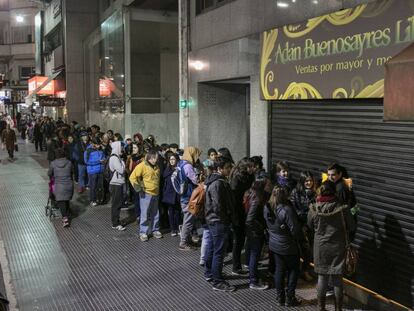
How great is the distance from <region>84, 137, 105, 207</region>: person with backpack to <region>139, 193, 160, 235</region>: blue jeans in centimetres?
319

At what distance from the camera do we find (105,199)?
12375mm

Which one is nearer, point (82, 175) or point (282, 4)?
point (282, 4)

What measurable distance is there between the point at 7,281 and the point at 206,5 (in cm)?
793

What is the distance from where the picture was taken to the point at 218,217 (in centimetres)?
641

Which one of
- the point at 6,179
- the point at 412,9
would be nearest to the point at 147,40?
the point at 6,179

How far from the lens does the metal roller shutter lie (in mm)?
5832

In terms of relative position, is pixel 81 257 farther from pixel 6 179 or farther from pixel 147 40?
pixel 147 40

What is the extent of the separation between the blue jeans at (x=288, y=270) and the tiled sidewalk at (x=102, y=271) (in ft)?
0.86

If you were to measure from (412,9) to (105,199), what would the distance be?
9.13 meters

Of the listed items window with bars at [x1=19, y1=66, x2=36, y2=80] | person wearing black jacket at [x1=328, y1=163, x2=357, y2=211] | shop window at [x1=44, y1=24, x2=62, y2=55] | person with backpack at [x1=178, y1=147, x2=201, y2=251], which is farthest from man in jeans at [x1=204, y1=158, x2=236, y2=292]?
window with bars at [x1=19, y1=66, x2=36, y2=80]

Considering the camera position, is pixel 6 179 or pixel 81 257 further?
pixel 6 179

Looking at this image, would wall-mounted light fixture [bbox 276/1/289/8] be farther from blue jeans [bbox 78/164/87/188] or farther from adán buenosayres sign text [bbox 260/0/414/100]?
blue jeans [bbox 78/164/87/188]

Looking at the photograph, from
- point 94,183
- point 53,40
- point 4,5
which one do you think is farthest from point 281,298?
point 4,5

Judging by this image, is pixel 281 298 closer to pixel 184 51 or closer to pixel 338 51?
pixel 338 51
